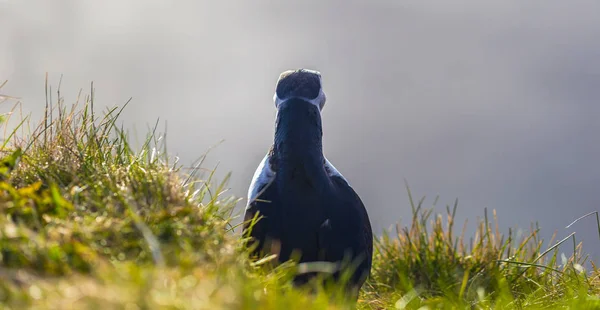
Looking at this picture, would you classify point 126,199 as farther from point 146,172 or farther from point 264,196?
point 264,196

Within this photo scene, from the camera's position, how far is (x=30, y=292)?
7.93 ft

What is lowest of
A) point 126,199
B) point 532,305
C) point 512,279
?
point 512,279

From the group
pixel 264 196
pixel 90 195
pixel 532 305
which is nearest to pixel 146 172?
pixel 90 195

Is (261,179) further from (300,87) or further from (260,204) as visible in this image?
(300,87)

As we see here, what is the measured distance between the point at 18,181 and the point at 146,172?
0.85 metres

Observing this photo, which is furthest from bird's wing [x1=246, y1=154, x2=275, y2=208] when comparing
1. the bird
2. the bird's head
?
the bird's head

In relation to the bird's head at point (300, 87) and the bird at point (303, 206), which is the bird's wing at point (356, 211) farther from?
the bird's head at point (300, 87)

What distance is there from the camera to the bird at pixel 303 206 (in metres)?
5.09

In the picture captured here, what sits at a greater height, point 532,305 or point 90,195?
point 90,195

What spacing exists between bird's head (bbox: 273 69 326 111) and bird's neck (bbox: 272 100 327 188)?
125 millimetres

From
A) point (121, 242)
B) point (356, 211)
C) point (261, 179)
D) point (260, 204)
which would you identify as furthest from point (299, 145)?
point (121, 242)

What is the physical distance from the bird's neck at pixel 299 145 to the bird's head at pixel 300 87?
4.9 inches

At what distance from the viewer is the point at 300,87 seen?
5.57 metres

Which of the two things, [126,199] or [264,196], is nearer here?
[126,199]
